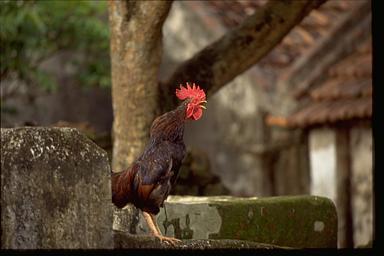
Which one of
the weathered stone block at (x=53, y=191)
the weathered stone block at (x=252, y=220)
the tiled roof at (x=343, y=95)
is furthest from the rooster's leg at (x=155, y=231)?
the tiled roof at (x=343, y=95)

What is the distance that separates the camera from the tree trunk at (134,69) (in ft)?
29.5

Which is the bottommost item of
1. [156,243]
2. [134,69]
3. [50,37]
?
[156,243]

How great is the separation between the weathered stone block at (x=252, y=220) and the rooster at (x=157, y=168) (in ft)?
3.18

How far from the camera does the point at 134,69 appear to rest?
357 inches

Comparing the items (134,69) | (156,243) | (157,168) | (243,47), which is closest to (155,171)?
(157,168)

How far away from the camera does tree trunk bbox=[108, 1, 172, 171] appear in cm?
900

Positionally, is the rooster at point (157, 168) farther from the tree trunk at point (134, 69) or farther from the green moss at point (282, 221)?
the tree trunk at point (134, 69)

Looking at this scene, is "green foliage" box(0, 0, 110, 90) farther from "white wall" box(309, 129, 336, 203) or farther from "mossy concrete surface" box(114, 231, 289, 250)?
"mossy concrete surface" box(114, 231, 289, 250)

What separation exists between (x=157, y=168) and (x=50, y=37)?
7753mm

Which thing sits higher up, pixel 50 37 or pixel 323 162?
pixel 50 37

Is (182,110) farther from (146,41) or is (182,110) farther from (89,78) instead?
(89,78)

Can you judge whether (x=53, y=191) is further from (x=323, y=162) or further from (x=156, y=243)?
(x=323, y=162)

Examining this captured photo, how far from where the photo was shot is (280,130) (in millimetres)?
13695

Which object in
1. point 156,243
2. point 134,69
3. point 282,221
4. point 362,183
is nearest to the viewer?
point 156,243
